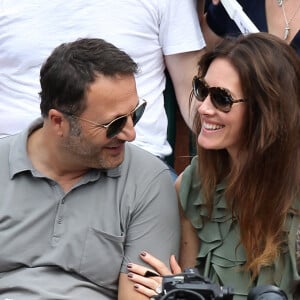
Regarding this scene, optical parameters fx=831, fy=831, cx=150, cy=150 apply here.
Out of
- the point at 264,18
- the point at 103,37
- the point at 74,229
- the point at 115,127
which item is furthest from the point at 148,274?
the point at 264,18

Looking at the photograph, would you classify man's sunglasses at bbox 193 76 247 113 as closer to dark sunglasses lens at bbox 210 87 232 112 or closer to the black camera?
dark sunglasses lens at bbox 210 87 232 112

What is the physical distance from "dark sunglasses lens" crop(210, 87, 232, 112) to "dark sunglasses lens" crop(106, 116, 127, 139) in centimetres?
27

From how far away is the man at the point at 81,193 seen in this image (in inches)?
96.4

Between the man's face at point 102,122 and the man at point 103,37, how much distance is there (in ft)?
2.02

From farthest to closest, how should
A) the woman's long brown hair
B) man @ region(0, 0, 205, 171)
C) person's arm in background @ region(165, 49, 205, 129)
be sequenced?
person's arm in background @ region(165, 49, 205, 129) < man @ region(0, 0, 205, 171) < the woman's long brown hair

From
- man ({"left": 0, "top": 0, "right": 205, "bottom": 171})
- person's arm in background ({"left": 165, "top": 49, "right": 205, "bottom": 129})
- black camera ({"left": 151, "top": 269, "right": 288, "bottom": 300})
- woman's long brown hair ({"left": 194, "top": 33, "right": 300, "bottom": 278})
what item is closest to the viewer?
black camera ({"left": 151, "top": 269, "right": 288, "bottom": 300})

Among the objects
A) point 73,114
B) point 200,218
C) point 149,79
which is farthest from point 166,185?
point 149,79

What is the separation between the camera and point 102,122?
245 cm

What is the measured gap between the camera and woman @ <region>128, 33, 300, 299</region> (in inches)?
95.9

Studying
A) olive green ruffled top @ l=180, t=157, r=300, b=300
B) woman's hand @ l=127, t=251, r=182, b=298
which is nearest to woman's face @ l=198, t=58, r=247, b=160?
olive green ruffled top @ l=180, t=157, r=300, b=300

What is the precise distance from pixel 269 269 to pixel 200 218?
29 cm

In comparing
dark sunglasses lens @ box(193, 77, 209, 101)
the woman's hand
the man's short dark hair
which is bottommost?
the woman's hand

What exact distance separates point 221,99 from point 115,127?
0.32m

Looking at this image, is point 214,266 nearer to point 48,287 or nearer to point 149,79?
Answer: point 48,287
